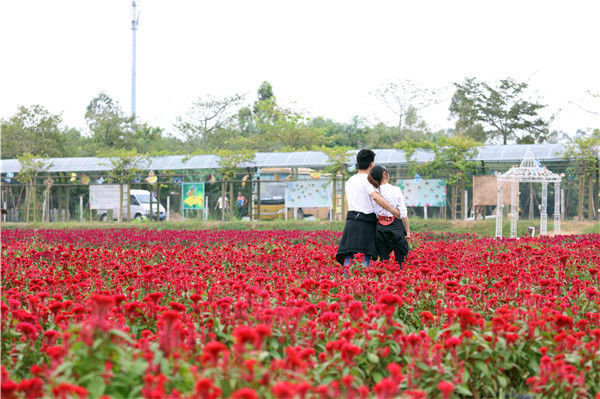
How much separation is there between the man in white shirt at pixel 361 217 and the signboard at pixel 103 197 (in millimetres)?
17051

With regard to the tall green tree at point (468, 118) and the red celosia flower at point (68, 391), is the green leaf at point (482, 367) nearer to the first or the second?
the red celosia flower at point (68, 391)

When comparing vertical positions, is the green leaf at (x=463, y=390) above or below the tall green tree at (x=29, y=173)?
below

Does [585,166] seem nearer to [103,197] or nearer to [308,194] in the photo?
[308,194]

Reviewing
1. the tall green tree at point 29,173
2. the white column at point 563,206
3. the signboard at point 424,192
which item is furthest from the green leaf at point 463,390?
the tall green tree at point 29,173

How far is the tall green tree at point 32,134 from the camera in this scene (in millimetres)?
30547

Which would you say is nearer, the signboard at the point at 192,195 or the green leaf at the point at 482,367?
the green leaf at the point at 482,367

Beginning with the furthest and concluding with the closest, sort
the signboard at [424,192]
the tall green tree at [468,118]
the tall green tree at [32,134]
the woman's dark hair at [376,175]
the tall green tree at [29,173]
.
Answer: the tall green tree at [468,118]
the tall green tree at [32,134]
the tall green tree at [29,173]
the signboard at [424,192]
the woman's dark hair at [376,175]

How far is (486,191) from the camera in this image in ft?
62.4

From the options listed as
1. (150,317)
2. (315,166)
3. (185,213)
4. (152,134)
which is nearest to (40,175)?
(185,213)

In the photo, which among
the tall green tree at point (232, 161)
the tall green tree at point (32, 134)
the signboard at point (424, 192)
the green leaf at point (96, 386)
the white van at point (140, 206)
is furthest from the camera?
the tall green tree at point (32, 134)

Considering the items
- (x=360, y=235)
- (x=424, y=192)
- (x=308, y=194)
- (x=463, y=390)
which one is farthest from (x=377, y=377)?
(x=308, y=194)

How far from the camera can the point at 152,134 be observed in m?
41.3

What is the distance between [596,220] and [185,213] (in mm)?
12558

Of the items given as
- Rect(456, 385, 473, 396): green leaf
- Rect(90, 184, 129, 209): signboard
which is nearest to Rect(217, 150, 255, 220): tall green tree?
Rect(90, 184, 129, 209): signboard
